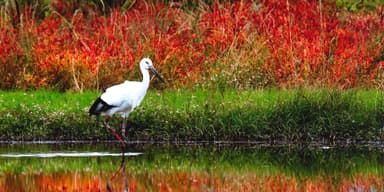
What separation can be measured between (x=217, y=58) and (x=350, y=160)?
5576 mm

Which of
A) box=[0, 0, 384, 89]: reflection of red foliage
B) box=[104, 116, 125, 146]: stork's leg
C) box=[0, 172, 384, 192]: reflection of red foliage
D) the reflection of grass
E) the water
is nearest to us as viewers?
box=[0, 172, 384, 192]: reflection of red foliage

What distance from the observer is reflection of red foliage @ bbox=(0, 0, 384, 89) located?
1916 centimetres

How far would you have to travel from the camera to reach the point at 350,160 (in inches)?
570

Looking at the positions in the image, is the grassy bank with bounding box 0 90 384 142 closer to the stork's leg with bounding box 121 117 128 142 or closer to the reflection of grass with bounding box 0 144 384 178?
the stork's leg with bounding box 121 117 128 142

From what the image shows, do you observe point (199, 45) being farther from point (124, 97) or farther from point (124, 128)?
point (124, 128)

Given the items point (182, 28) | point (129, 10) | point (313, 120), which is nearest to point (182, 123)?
point (313, 120)

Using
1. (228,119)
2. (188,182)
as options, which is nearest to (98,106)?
(228,119)

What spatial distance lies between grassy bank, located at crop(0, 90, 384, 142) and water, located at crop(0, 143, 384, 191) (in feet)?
1.16

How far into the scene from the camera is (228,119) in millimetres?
16516

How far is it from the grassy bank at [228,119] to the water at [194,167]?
35cm

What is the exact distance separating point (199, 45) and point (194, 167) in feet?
21.2

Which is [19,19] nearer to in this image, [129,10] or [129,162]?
[129,10]

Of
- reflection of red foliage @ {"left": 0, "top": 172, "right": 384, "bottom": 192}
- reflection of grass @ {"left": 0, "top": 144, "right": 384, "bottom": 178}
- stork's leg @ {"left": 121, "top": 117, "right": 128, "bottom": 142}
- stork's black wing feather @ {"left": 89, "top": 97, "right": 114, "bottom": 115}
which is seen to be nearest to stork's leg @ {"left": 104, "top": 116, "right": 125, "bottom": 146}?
stork's leg @ {"left": 121, "top": 117, "right": 128, "bottom": 142}

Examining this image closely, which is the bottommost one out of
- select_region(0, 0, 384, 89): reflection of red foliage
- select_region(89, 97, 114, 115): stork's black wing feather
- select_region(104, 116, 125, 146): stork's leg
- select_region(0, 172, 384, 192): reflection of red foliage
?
select_region(0, 172, 384, 192): reflection of red foliage
